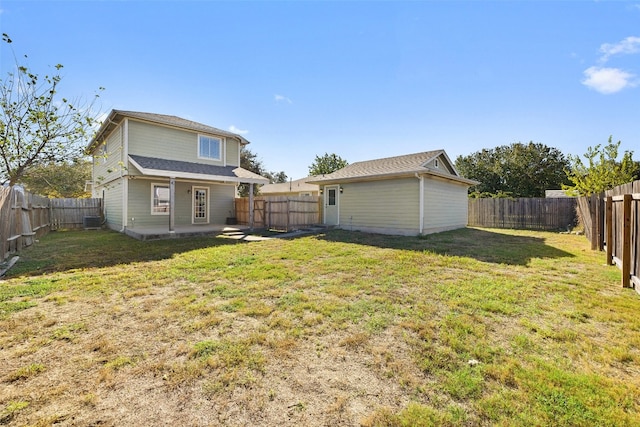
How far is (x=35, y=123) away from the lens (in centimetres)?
767

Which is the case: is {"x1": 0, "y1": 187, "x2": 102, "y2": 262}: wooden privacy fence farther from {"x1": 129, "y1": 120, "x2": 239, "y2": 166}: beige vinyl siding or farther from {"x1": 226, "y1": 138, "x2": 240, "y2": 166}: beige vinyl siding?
{"x1": 226, "y1": 138, "x2": 240, "y2": 166}: beige vinyl siding

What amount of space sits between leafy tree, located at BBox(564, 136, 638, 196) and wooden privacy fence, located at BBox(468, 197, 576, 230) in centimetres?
125

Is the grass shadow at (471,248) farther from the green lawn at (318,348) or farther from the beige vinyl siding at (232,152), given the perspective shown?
the beige vinyl siding at (232,152)

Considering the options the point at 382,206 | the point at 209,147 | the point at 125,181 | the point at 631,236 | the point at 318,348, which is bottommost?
the point at 318,348

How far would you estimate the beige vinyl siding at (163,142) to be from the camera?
494 inches

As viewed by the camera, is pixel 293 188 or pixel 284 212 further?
pixel 293 188

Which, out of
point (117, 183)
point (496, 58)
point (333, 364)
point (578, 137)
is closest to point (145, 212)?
point (117, 183)

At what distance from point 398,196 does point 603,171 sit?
38.9 ft

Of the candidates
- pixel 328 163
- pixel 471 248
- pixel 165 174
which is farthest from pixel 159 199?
pixel 328 163

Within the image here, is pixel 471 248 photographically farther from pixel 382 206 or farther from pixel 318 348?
pixel 318 348

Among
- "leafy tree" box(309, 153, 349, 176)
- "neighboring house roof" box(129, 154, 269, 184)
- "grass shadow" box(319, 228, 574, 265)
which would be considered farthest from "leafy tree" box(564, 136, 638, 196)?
"leafy tree" box(309, 153, 349, 176)

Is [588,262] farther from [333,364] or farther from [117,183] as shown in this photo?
[117,183]

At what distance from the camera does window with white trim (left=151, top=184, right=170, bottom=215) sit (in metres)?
13.3

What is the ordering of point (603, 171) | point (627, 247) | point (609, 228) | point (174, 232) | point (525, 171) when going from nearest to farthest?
point (627, 247), point (609, 228), point (174, 232), point (603, 171), point (525, 171)
